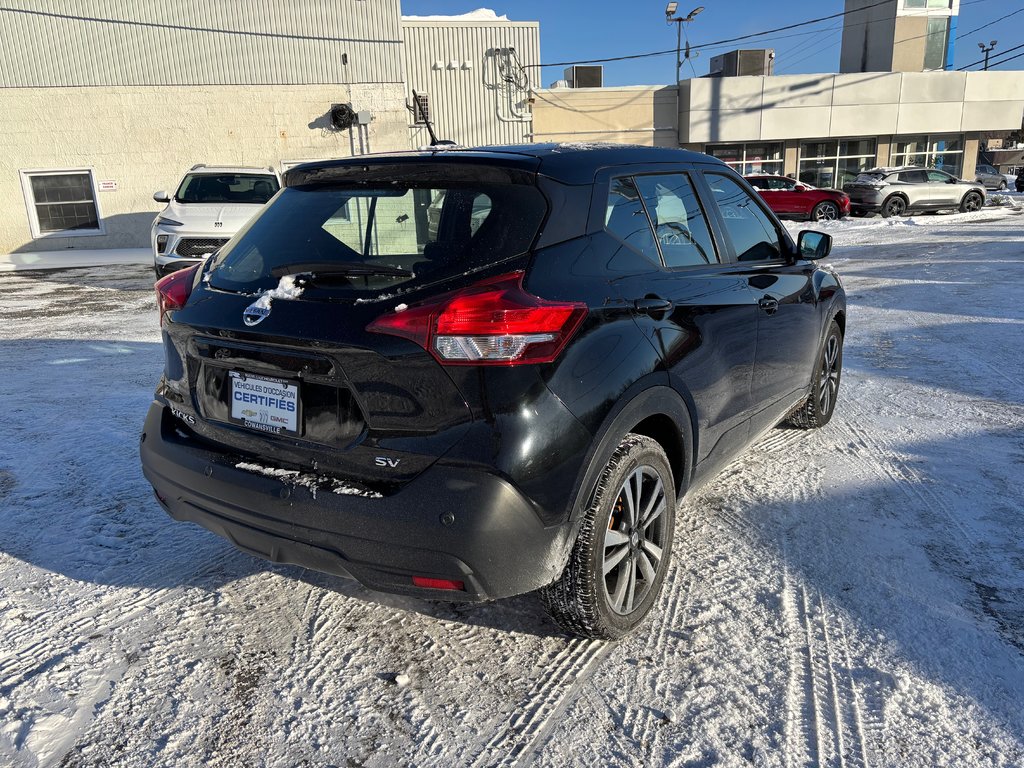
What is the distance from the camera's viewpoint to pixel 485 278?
229cm

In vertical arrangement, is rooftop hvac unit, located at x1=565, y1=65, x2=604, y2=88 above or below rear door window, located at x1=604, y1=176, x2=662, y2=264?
above

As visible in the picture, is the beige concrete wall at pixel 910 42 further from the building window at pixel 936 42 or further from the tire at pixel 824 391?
the tire at pixel 824 391

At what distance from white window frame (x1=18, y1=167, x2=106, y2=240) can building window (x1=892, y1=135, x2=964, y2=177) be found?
106 feet


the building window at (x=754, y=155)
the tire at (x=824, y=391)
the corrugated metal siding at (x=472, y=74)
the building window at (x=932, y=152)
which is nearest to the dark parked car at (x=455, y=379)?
the tire at (x=824, y=391)

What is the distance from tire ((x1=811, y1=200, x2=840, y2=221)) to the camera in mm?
23953

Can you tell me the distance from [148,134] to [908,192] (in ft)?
75.1

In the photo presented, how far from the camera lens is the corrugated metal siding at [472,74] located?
22500 millimetres

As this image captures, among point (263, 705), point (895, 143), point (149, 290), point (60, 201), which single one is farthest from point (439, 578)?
point (895, 143)

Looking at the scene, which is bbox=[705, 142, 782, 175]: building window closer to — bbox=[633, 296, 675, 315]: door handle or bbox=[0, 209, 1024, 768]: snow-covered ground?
bbox=[0, 209, 1024, 768]: snow-covered ground

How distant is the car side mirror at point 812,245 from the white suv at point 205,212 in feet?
24.1

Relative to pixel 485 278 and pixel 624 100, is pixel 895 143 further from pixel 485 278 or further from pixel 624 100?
pixel 485 278

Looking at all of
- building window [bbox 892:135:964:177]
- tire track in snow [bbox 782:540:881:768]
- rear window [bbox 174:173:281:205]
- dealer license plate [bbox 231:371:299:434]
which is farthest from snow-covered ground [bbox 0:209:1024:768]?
building window [bbox 892:135:964:177]

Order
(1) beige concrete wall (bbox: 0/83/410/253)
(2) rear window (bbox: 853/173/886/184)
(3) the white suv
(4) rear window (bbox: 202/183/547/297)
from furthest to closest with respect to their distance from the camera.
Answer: (2) rear window (bbox: 853/173/886/184)
(1) beige concrete wall (bbox: 0/83/410/253)
(3) the white suv
(4) rear window (bbox: 202/183/547/297)

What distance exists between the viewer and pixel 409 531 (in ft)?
7.25
